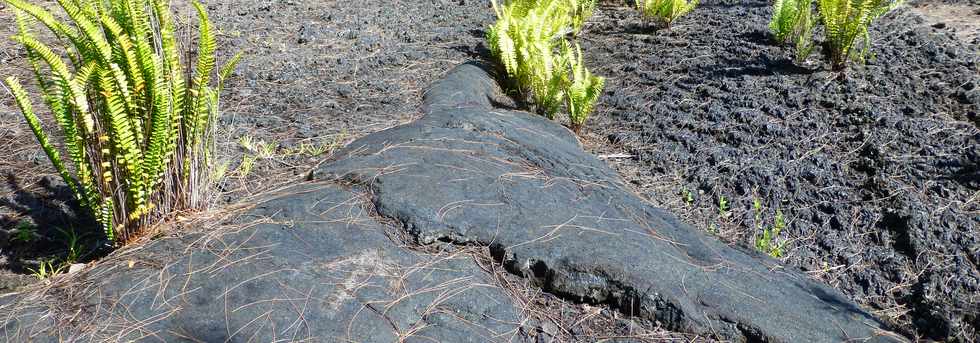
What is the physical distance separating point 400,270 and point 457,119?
1.36 meters

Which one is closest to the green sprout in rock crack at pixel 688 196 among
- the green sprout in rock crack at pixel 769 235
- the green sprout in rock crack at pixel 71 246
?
the green sprout in rock crack at pixel 769 235

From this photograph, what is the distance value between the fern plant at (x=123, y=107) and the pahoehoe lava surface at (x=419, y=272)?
0.19 metres

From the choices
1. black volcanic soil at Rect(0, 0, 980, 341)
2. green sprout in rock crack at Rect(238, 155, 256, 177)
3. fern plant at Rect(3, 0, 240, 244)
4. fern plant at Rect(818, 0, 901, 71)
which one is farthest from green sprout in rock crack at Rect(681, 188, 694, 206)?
fern plant at Rect(3, 0, 240, 244)

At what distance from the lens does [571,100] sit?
400 centimetres

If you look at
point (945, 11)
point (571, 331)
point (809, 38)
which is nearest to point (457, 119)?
point (571, 331)

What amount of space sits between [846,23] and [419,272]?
3393 millimetres

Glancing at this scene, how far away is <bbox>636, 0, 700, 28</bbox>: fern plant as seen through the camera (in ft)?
18.0

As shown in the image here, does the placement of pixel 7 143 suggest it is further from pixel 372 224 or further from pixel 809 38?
pixel 809 38

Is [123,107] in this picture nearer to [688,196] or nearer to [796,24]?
[688,196]

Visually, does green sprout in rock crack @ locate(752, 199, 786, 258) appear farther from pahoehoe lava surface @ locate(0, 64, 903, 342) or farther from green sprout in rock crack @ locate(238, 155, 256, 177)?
green sprout in rock crack @ locate(238, 155, 256, 177)

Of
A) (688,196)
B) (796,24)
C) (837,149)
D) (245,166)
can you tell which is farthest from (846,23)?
(245,166)

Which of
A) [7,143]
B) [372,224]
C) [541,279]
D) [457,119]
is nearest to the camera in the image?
[541,279]

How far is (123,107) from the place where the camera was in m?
2.29

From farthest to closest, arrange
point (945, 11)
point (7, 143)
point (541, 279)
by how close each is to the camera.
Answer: point (945, 11) < point (7, 143) < point (541, 279)
